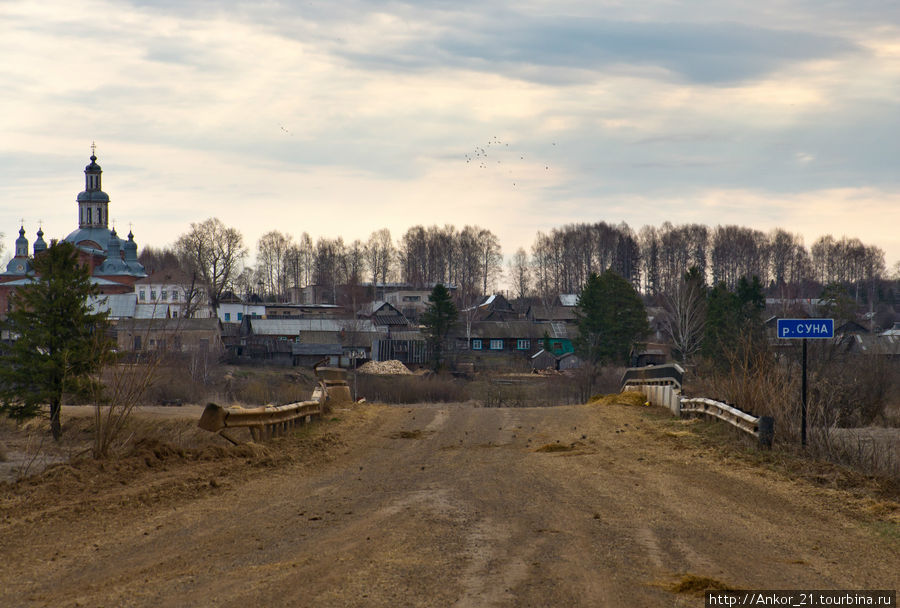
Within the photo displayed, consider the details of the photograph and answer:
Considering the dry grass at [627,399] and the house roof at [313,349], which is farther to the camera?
the house roof at [313,349]

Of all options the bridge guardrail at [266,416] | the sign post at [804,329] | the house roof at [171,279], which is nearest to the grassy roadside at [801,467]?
the sign post at [804,329]

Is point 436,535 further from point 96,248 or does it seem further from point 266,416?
point 96,248

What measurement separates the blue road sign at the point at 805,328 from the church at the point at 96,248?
121 m

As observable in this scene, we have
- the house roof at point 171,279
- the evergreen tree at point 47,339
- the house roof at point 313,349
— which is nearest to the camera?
the evergreen tree at point 47,339

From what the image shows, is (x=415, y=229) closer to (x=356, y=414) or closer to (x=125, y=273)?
(x=125, y=273)

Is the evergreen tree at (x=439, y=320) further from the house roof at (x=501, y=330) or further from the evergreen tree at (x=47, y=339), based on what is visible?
the evergreen tree at (x=47, y=339)

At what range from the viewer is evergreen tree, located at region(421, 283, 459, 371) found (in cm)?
8338

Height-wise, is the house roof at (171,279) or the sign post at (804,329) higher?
the house roof at (171,279)

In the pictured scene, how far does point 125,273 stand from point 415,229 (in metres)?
57.3

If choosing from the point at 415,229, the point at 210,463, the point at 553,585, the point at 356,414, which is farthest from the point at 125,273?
the point at 553,585

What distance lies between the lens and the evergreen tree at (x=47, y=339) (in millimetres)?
34281

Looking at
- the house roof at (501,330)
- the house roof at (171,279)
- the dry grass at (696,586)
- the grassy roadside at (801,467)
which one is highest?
the house roof at (171,279)

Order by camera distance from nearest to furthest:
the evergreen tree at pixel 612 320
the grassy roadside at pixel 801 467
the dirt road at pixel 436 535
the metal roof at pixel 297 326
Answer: the dirt road at pixel 436 535, the grassy roadside at pixel 801 467, the evergreen tree at pixel 612 320, the metal roof at pixel 297 326

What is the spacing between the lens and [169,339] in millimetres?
15047
